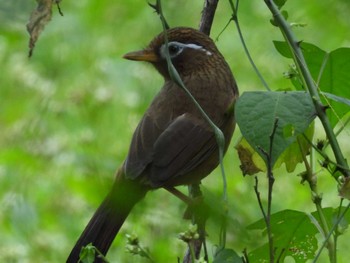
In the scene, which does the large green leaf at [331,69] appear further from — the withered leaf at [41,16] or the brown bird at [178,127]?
the brown bird at [178,127]

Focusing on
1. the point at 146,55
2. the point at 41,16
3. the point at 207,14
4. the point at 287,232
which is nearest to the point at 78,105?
the point at 146,55

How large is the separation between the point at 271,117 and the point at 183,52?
2007 millimetres

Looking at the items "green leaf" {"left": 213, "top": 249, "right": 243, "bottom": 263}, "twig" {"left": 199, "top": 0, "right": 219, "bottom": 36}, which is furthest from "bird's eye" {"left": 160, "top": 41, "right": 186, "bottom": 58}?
"green leaf" {"left": 213, "top": 249, "right": 243, "bottom": 263}

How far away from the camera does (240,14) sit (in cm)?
557

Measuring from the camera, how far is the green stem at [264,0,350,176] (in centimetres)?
203

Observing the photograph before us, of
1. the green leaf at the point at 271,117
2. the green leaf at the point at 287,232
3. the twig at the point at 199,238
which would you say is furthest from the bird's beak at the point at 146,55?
the green leaf at the point at 271,117

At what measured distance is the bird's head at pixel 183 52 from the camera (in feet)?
12.4

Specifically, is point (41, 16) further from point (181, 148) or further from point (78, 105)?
point (78, 105)

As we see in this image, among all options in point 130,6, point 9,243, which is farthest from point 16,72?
point 9,243

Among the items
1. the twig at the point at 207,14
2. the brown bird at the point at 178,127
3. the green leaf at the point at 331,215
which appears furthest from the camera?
the brown bird at the point at 178,127

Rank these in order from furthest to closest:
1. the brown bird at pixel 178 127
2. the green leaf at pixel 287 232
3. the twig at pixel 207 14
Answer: the brown bird at pixel 178 127 < the twig at pixel 207 14 < the green leaf at pixel 287 232

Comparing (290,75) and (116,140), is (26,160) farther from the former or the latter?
(290,75)

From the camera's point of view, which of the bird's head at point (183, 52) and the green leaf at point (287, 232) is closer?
the green leaf at point (287, 232)

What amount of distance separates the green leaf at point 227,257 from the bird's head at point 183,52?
1749mm
